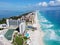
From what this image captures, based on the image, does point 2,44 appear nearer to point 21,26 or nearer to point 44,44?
point 44,44

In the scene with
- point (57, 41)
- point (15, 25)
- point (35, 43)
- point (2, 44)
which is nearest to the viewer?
point (2, 44)

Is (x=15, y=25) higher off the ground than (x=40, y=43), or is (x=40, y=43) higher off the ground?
(x=15, y=25)

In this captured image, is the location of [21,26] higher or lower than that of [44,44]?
higher

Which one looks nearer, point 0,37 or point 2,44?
point 2,44

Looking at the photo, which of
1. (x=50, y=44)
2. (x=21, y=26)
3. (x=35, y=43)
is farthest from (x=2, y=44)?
(x=21, y=26)

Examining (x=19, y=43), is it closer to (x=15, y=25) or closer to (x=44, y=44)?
(x=44, y=44)

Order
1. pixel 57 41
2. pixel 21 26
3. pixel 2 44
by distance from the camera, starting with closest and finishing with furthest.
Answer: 1. pixel 2 44
2. pixel 57 41
3. pixel 21 26

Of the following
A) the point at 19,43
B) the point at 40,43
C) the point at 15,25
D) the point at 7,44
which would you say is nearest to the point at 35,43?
the point at 40,43

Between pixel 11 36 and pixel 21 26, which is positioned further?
pixel 21 26

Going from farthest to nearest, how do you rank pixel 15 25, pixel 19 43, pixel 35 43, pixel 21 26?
pixel 15 25 < pixel 21 26 < pixel 35 43 < pixel 19 43
